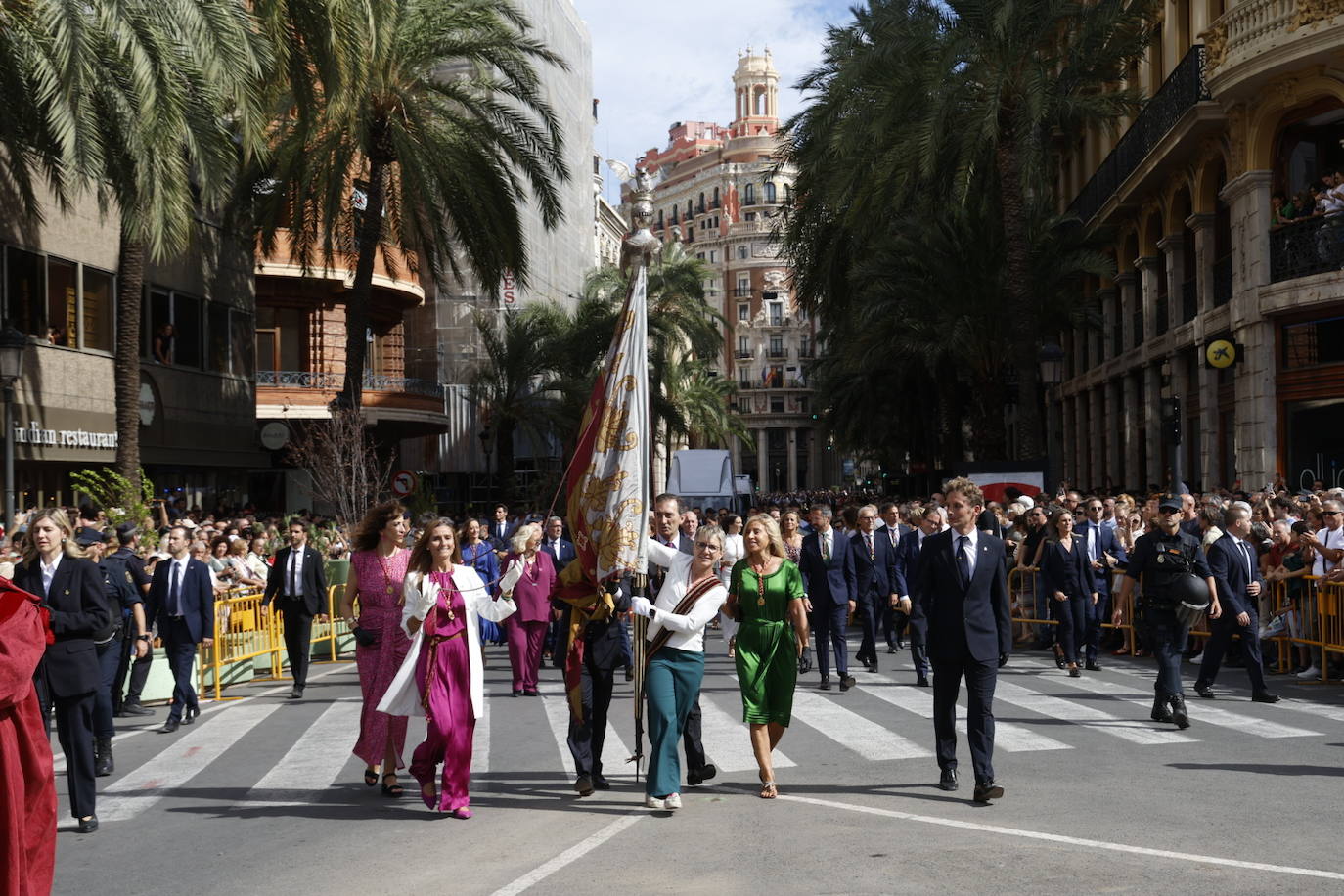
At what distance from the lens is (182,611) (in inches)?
519

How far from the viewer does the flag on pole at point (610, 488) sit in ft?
30.0

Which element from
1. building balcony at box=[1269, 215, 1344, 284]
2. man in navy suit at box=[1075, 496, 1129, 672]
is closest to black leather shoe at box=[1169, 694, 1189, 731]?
man in navy suit at box=[1075, 496, 1129, 672]

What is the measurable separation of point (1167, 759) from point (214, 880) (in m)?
6.25

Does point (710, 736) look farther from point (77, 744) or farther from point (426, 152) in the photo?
point (426, 152)

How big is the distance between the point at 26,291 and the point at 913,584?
59.5 ft

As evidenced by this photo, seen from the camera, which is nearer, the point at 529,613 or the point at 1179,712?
the point at 1179,712

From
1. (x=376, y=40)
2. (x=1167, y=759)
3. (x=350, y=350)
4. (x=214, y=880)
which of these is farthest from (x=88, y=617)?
(x=350, y=350)

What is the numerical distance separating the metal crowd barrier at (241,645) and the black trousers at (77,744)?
22.3 ft

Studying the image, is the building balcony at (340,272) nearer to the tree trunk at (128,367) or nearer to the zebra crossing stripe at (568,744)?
the tree trunk at (128,367)

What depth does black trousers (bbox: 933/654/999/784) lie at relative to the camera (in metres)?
8.47

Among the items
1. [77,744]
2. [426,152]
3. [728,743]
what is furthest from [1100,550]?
[426,152]

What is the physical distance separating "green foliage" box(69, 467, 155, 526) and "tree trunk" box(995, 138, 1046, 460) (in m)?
15.7

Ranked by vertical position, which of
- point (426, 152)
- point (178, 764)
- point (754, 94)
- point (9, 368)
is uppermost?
point (754, 94)

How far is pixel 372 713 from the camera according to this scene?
30.6ft
